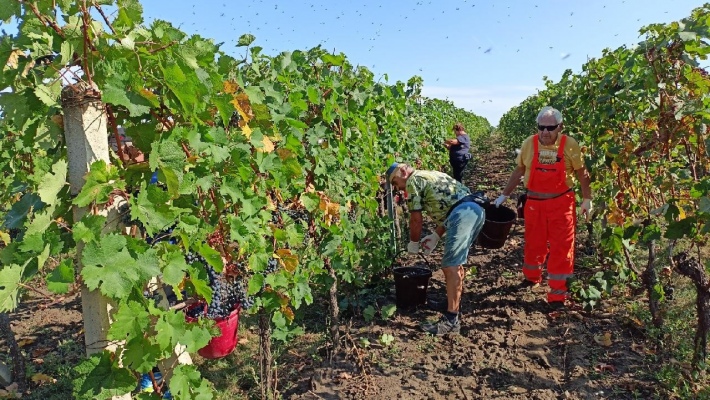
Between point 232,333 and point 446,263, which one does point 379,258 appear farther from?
point 232,333

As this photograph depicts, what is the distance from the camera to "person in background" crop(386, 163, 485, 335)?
3904 millimetres

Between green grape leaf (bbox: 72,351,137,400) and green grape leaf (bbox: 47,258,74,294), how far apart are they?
27 centimetres

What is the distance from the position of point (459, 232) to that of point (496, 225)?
0.87 meters

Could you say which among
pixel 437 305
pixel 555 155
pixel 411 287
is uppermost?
pixel 555 155

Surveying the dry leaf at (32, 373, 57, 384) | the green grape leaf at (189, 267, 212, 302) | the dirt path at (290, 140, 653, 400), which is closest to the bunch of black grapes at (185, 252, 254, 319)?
the dirt path at (290, 140, 653, 400)

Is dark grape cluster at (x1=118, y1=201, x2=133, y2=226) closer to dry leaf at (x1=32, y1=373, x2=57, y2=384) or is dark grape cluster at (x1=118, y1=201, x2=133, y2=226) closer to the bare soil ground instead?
the bare soil ground

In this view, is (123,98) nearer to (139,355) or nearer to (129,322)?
(129,322)

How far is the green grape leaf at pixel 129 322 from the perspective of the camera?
1419mm

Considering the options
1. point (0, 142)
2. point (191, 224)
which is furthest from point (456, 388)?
point (0, 142)

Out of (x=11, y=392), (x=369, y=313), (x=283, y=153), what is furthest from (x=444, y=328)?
(x=11, y=392)

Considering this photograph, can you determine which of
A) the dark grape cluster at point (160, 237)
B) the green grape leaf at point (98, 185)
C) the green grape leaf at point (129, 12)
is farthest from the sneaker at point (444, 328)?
the green grape leaf at point (129, 12)

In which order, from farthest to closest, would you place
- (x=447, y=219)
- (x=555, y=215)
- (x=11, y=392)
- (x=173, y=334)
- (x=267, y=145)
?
(x=555, y=215)
(x=447, y=219)
(x=11, y=392)
(x=267, y=145)
(x=173, y=334)

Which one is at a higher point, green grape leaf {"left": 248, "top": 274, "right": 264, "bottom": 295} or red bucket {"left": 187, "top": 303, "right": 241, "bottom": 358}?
green grape leaf {"left": 248, "top": 274, "right": 264, "bottom": 295}

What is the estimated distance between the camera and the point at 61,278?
136 cm
